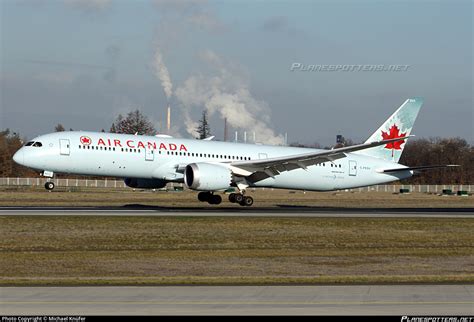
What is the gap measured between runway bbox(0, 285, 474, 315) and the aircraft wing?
2936 cm

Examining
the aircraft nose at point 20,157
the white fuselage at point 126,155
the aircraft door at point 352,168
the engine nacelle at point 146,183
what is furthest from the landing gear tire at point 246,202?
the aircraft nose at point 20,157

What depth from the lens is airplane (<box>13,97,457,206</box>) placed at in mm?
47094

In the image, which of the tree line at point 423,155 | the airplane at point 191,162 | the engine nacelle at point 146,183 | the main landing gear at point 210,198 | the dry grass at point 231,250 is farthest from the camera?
the tree line at point 423,155

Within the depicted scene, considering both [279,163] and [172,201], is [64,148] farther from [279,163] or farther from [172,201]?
[172,201]

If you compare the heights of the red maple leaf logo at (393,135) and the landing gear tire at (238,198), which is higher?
the red maple leaf logo at (393,135)

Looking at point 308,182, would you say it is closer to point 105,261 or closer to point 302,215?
point 302,215

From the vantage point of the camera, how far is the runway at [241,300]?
50.7ft

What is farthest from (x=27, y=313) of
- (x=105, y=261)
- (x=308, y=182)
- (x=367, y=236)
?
(x=308, y=182)

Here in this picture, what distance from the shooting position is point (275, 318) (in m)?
14.7

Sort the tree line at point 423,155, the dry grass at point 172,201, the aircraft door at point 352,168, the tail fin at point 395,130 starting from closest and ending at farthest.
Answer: the dry grass at point 172,201
the aircraft door at point 352,168
the tail fin at point 395,130
the tree line at point 423,155

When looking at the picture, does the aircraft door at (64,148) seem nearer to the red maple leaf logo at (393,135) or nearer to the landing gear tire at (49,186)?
the landing gear tire at (49,186)

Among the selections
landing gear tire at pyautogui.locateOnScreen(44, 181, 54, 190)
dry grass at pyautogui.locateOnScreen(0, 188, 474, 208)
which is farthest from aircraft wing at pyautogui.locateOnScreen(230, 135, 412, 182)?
landing gear tire at pyautogui.locateOnScreen(44, 181, 54, 190)

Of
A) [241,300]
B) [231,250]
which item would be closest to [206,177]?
[231,250]

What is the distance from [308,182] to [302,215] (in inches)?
446
